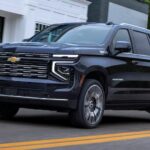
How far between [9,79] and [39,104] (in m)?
0.64

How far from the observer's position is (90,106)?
34.3 ft

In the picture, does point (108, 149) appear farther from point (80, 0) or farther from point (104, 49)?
point (80, 0)

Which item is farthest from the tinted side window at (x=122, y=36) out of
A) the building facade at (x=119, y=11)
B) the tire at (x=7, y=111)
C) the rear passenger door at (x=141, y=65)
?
the building facade at (x=119, y=11)

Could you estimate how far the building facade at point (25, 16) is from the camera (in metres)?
23.4

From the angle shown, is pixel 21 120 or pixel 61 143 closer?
pixel 61 143

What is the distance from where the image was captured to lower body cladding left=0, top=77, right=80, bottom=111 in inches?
392

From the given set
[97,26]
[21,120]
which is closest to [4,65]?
[21,120]

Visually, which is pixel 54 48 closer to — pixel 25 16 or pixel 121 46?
pixel 121 46

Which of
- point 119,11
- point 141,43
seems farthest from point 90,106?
point 119,11

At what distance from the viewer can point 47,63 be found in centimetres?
1002

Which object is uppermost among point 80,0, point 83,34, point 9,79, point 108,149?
point 80,0

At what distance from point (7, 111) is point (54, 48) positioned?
1.72 metres

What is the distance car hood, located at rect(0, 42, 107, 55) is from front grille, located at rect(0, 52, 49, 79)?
0.28 feet

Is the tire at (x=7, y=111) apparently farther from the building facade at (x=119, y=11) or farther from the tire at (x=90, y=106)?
the building facade at (x=119, y=11)
